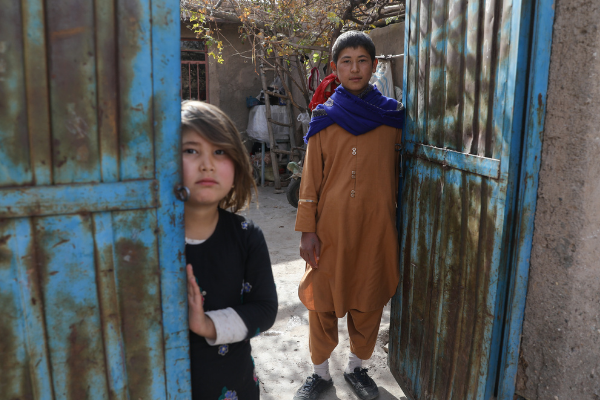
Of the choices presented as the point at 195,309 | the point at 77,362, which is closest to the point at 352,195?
the point at 195,309

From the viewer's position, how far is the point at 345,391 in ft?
8.50

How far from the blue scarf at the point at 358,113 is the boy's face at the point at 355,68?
0.04m

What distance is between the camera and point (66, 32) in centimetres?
95

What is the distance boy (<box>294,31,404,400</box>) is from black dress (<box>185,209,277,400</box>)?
0.99 meters

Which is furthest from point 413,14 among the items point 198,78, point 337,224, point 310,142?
point 198,78

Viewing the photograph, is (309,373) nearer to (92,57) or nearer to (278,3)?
(92,57)

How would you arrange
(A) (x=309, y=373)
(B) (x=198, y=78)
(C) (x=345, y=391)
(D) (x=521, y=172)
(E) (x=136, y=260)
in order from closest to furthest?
(E) (x=136, y=260)
(D) (x=521, y=172)
(C) (x=345, y=391)
(A) (x=309, y=373)
(B) (x=198, y=78)

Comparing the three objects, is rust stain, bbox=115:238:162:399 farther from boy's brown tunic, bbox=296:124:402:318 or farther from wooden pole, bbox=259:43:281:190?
wooden pole, bbox=259:43:281:190

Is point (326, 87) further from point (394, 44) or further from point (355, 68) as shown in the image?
point (355, 68)

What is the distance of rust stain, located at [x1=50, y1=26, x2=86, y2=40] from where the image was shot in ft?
3.09

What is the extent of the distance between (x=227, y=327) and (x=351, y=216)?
1186 mm

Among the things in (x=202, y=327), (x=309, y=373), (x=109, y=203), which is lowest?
(x=309, y=373)

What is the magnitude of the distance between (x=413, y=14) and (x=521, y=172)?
1115mm

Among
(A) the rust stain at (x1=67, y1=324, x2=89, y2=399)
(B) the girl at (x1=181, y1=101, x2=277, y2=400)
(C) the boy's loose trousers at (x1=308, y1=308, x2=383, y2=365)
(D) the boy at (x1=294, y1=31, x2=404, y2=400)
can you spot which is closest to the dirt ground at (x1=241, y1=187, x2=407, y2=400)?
(C) the boy's loose trousers at (x1=308, y1=308, x2=383, y2=365)
